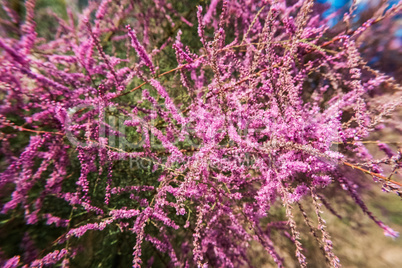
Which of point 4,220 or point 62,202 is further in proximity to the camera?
point 62,202

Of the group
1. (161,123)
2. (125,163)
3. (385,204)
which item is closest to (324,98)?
(385,204)

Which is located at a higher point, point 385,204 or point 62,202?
point 62,202

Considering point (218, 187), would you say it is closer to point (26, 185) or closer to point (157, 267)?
point (26, 185)

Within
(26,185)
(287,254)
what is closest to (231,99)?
(26,185)

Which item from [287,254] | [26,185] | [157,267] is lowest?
[287,254]

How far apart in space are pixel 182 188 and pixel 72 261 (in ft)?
5.19

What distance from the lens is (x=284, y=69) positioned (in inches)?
35.4

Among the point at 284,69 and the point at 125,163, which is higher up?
the point at 284,69

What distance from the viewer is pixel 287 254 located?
2.82 metres

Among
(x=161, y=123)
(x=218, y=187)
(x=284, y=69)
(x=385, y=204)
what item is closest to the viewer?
(x=284, y=69)

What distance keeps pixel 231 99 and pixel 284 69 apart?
0.43 meters

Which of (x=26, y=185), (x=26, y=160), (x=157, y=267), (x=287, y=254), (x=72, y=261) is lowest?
(x=287, y=254)

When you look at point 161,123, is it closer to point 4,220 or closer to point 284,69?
point 284,69

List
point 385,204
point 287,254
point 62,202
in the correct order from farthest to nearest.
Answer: point 287,254
point 385,204
point 62,202
